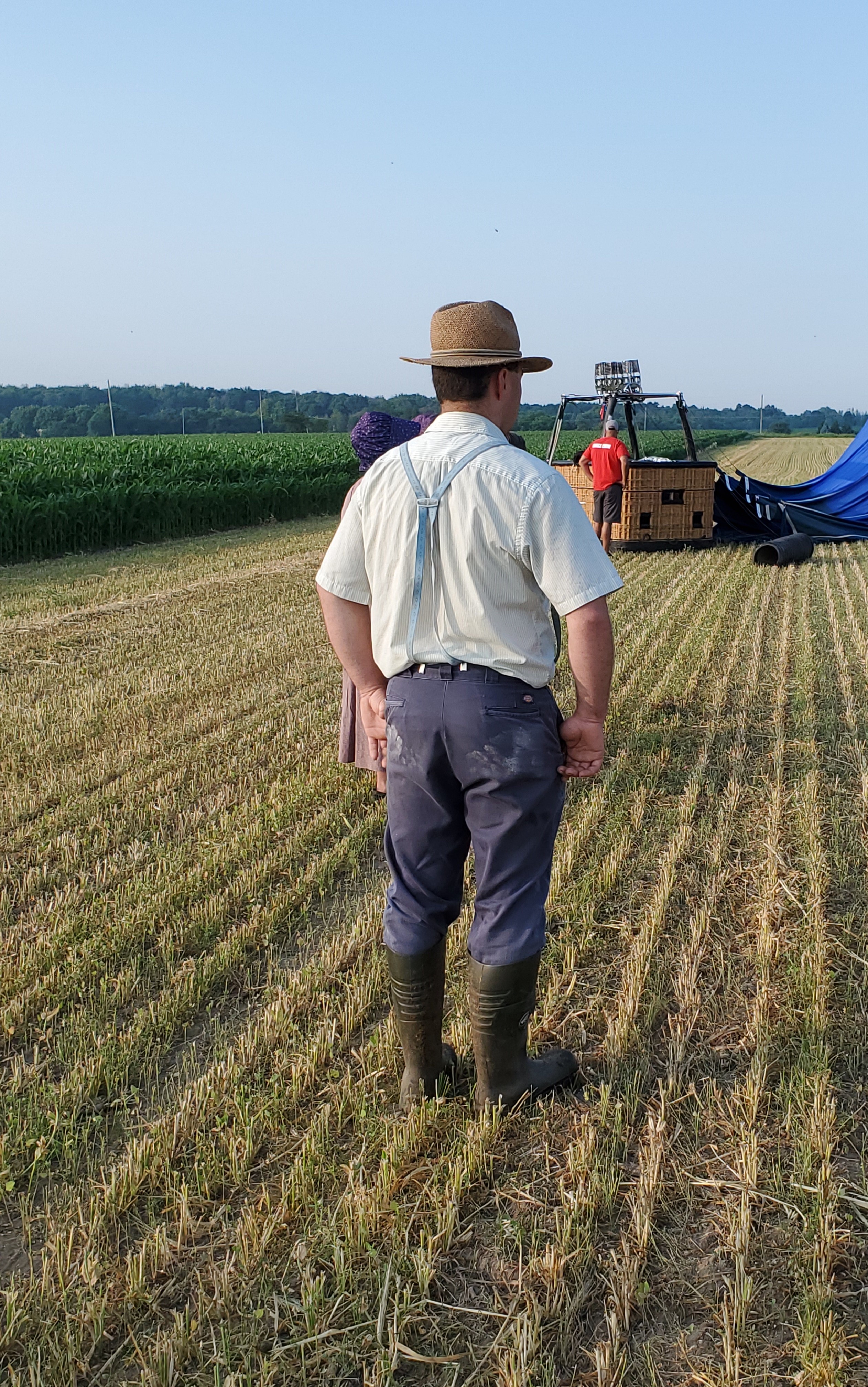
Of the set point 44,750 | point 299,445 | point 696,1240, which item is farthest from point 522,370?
point 299,445

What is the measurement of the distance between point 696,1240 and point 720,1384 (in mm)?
410

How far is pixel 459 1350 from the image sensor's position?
2258 millimetres

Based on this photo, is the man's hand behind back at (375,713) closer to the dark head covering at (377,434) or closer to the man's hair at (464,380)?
the man's hair at (464,380)

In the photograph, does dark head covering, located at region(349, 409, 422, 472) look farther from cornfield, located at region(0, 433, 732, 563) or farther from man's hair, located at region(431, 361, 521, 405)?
cornfield, located at region(0, 433, 732, 563)

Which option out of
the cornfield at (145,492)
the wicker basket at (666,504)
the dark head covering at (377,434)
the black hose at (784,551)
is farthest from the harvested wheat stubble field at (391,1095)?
the cornfield at (145,492)

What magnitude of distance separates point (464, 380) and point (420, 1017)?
1685mm

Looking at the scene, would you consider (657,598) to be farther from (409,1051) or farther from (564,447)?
→ (564,447)

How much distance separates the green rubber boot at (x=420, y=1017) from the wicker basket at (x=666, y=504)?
1183cm

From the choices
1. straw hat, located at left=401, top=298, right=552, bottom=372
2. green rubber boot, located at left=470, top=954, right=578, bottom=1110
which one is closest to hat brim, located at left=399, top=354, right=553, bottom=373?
straw hat, located at left=401, top=298, right=552, bottom=372

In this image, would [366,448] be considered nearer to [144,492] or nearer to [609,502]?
[609,502]

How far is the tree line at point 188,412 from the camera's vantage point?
7019 cm

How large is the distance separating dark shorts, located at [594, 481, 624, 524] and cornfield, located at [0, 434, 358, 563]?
748 centimetres

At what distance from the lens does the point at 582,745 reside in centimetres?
281

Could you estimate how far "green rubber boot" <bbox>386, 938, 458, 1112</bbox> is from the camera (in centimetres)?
293
